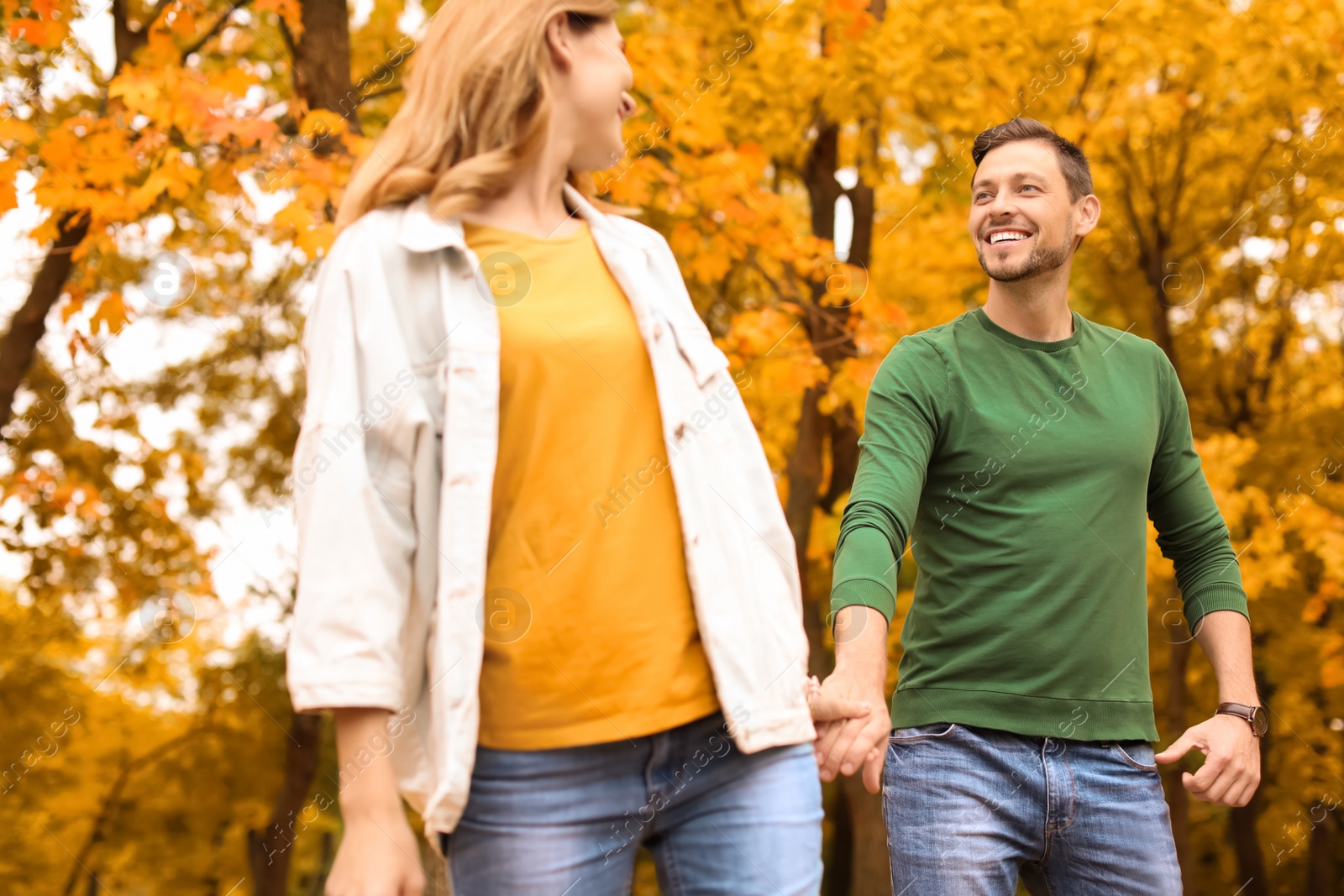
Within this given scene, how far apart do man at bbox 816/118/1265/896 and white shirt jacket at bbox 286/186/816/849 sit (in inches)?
21.0

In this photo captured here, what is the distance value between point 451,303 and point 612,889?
2.91 ft

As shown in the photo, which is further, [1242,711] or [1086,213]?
[1086,213]

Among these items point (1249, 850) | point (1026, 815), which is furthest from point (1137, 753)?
point (1249, 850)

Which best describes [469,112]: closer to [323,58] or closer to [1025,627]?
[1025,627]

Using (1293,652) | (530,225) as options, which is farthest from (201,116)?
(1293,652)

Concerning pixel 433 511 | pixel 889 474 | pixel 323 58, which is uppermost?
pixel 323 58

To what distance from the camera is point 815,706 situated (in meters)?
2.06

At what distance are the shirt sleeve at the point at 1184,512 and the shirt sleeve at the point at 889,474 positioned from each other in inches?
23.6

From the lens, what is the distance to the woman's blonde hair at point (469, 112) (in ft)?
6.15

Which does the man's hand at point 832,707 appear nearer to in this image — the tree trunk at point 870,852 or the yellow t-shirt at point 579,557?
the yellow t-shirt at point 579,557

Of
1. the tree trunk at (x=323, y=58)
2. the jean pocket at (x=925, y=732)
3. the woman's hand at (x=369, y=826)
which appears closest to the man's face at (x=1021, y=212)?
the jean pocket at (x=925, y=732)

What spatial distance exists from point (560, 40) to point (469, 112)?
0.18m

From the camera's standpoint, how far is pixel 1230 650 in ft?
9.18

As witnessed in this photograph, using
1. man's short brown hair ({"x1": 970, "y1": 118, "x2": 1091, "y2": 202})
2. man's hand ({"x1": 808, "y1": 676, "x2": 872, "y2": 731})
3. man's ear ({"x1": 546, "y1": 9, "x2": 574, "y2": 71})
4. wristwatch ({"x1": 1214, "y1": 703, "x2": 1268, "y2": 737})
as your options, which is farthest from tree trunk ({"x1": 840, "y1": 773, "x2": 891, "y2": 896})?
man's ear ({"x1": 546, "y1": 9, "x2": 574, "y2": 71})
